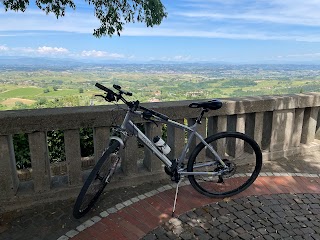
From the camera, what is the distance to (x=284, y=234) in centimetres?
284

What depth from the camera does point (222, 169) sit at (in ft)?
12.1

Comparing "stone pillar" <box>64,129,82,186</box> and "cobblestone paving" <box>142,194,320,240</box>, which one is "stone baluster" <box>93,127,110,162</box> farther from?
"cobblestone paving" <box>142,194,320,240</box>

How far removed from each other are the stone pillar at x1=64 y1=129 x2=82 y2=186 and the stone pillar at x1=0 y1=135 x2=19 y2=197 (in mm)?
613

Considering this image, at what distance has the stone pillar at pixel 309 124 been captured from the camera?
5.00 metres

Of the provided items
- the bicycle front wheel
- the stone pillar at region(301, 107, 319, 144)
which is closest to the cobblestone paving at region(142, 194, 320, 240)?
the bicycle front wheel

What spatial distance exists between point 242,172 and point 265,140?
2.84ft

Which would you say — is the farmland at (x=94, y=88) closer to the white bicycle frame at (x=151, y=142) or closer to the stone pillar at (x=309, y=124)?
the white bicycle frame at (x=151, y=142)

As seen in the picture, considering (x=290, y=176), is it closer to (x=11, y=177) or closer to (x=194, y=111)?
(x=194, y=111)

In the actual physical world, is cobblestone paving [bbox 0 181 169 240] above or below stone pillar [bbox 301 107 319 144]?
below

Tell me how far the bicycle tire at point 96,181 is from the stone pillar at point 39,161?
0.64 m

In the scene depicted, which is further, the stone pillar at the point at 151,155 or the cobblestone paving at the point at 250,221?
the stone pillar at the point at 151,155

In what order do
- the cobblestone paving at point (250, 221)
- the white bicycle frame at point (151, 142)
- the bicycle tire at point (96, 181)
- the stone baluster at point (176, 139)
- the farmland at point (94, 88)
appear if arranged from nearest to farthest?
the cobblestone paving at point (250, 221) → the bicycle tire at point (96, 181) → the white bicycle frame at point (151, 142) → the stone baluster at point (176, 139) → the farmland at point (94, 88)

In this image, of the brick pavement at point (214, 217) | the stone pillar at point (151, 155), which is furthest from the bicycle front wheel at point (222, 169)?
the stone pillar at point (151, 155)

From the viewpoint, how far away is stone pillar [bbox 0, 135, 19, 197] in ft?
10.3
